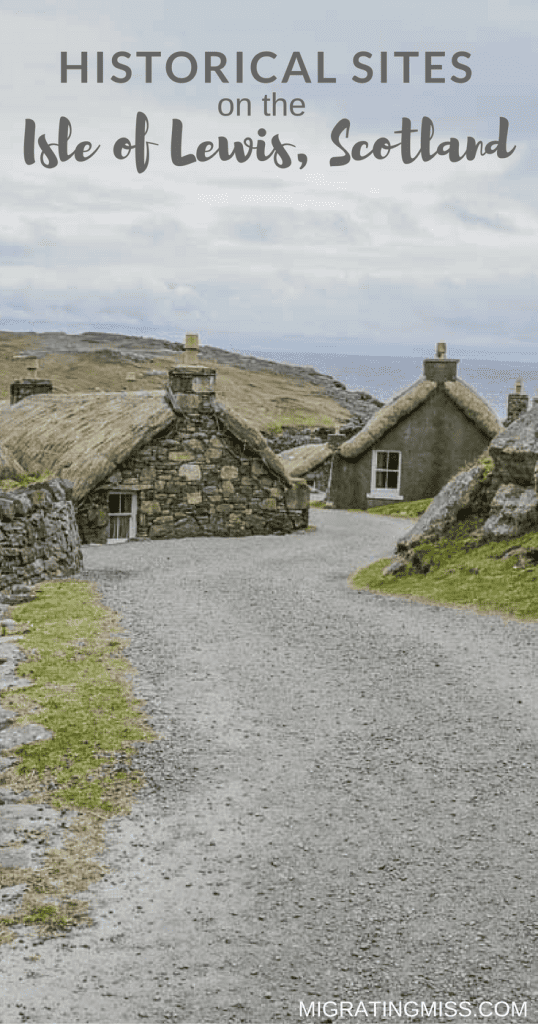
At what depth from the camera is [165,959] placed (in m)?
6.91

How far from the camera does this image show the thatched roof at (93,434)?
28.2 meters

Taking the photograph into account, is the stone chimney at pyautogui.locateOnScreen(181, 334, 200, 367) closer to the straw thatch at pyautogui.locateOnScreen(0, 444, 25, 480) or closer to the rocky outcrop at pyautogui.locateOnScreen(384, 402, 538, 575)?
the straw thatch at pyautogui.locateOnScreen(0, 444, 25, 480)

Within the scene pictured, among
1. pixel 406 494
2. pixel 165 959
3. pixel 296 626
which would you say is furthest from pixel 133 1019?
pixel 406 494

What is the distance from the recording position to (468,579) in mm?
19703

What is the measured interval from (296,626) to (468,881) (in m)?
9.26

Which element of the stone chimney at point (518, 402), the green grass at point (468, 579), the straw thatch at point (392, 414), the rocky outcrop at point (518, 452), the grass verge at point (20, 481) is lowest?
the green grass at point (468, 579)

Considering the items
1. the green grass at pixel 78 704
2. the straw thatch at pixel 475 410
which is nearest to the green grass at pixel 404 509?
the straw thatch at pixel 475 410

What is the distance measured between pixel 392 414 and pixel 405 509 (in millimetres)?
3395

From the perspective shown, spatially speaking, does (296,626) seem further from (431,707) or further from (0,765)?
(0,765)

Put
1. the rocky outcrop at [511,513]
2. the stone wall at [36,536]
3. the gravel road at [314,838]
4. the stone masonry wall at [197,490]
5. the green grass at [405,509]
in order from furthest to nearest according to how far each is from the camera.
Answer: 1. the green grass at [405,509]
2. the stone masonry wall at [197,490]
3. the stone wall at [36,536]
4. the rocky outcrop at [511,513]
5. the gravel road at [314,838]

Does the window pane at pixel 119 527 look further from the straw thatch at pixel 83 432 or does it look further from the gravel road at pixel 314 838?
the gravel road at pixel 314 838

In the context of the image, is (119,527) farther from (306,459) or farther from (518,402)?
(518,402)

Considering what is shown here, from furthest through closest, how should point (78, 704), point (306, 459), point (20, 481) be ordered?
1. point (306, 459)
2. point (20, 481)
3. point (78, 704)

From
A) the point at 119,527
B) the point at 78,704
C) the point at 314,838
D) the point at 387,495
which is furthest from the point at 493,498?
the point at 387,495
